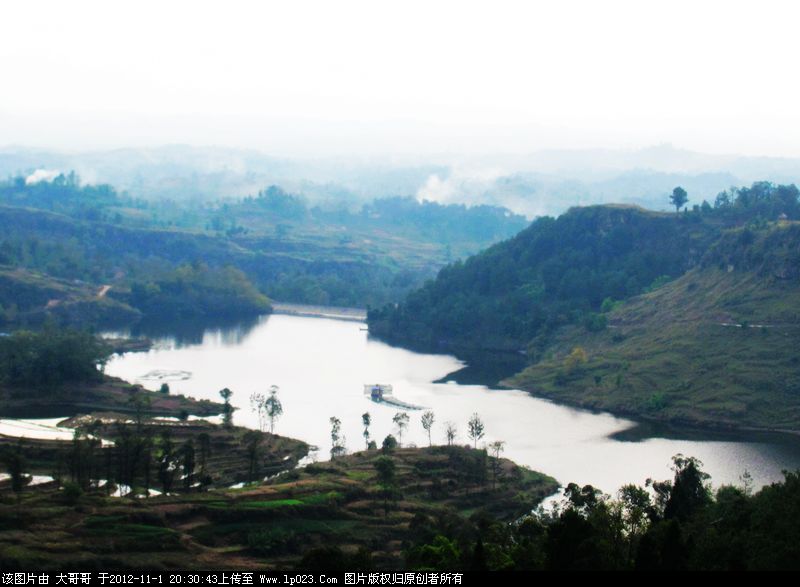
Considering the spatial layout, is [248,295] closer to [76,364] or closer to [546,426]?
[76,364]

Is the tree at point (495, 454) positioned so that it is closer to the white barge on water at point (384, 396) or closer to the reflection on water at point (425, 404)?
the reflection on water at point (425, 404)

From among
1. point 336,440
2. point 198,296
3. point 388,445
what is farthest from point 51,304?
point 388,445

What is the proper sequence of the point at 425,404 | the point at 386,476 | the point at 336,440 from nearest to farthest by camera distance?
1. the point at 386,476
2. the point at 336,440
3. the point at 425,404

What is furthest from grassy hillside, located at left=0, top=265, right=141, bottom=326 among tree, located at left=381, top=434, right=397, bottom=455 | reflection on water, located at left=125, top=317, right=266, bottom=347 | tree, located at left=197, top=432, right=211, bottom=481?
tree, located at left=381, top=434, right=397, bottom=455

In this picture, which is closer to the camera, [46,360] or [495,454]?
[495,454]

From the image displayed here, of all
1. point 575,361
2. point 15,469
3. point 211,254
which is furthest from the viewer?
point 211,254

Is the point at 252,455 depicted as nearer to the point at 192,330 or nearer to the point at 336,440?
the point at 336,440

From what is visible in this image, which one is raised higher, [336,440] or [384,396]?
[384,396]

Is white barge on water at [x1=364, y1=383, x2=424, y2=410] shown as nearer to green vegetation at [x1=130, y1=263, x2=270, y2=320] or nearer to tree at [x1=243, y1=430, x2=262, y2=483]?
tree at [x1=243, y1=430, x2=262, y2=483]
